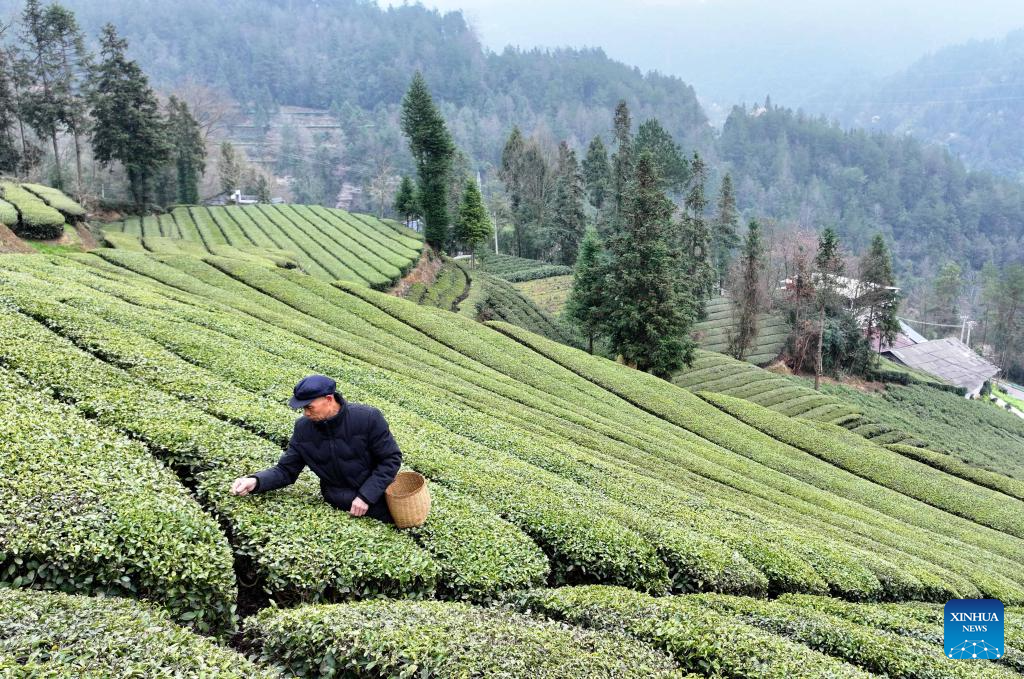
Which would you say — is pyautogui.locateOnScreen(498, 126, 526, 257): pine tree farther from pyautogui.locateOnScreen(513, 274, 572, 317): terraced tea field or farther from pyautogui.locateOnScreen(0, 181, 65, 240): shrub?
pyautogui.locateOnScreen(0, 181, 65, 240): shrub

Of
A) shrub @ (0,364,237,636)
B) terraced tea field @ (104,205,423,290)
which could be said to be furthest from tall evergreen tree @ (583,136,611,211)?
shrub @ (0,364,237,636)

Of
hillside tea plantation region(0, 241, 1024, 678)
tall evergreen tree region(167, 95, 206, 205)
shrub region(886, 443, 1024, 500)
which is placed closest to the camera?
hillside tea plantation region(0, 241, 1024, 678)

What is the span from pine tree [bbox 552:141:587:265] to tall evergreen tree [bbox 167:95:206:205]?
4535cm

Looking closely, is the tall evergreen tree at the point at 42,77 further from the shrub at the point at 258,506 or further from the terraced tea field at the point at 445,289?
the shrub at the point at 258,506

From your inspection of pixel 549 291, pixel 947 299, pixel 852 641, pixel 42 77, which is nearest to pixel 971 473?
pixel 852 641

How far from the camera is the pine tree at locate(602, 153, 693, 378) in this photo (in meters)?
40.9

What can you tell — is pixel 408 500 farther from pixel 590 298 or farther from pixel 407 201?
pixel 407 201

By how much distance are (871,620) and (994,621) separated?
6.00 ft

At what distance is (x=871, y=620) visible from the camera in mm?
10477

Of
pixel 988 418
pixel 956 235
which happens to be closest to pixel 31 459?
pixel 988 418

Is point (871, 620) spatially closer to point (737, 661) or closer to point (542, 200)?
point (737, 661)

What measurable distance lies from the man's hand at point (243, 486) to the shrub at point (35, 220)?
31.8 metres

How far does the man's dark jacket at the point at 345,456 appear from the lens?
26.5ft

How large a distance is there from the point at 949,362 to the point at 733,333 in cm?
3290
